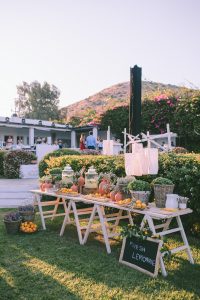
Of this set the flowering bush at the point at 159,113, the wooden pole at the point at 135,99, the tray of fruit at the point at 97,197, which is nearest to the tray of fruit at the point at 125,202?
the tray of fruit at the point at 97,197

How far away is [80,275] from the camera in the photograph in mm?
4164

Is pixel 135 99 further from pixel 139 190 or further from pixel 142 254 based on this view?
pixel 142 254

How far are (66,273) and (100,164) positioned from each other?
3.55 m

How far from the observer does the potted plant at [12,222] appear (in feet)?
19.8

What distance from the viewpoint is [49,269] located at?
436 centimetres

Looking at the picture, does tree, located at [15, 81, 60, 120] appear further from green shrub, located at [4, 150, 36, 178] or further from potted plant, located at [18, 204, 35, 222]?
potted plant, located at [18, 204, 35, 222]

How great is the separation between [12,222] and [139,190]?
2521 millimetres

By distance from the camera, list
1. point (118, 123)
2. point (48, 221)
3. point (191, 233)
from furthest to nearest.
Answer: point (118, 123) < point (48, 221) < point (191, 233)

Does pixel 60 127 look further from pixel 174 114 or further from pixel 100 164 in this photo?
pixel 100 164

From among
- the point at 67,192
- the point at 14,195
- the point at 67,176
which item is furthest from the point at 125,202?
the point at 14,195

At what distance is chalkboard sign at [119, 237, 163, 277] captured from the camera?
13.5ft

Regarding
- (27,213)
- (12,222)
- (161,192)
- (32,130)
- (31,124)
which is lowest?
(12,222)

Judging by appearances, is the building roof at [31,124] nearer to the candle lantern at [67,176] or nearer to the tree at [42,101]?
the candle lantern at [67,176]

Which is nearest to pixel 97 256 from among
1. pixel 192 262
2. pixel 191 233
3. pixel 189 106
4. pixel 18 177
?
pixel 192 262
